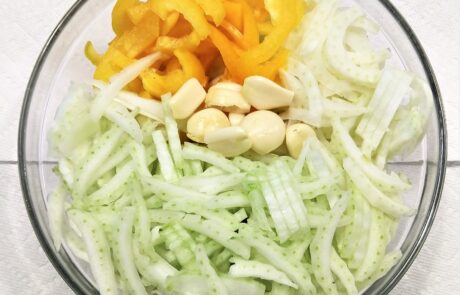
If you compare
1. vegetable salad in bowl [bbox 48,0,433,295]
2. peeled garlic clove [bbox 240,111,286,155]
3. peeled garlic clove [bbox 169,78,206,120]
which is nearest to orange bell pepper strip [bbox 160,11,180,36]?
vegetable salad in bowl [bbox 48,0,433,295]

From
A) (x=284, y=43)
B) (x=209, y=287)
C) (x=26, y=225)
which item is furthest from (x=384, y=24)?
(x=26, y=225)

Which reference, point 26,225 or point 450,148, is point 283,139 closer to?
point 450,148

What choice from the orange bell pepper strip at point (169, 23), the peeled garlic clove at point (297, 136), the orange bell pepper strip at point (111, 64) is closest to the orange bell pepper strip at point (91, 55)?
the orange bell pepper strip at point (111, 64)

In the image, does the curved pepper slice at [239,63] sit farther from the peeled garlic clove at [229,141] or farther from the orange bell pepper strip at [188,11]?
the peeled garlic clove at [229,141]

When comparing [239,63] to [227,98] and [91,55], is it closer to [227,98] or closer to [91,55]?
[227,98]

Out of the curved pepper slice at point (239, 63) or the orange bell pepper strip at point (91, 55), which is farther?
the orange bell pepper strip at point (91, 55)

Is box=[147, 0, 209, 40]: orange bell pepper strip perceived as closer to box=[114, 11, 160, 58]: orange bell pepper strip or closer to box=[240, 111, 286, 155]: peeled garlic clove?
box=[114, 11, 160, 58]: orange bell pepper strip

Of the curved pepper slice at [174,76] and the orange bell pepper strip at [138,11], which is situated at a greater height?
the orange bell pepper strip at [138,11]
